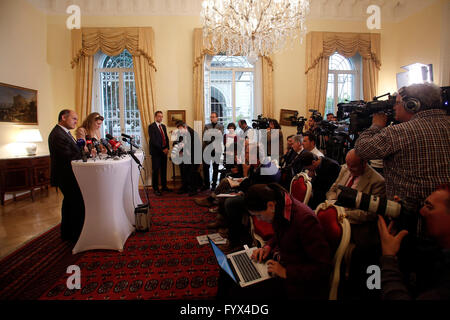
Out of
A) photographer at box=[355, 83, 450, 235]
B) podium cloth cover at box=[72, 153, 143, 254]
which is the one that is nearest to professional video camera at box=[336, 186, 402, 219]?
photographer at box=[355, 83, 450, 235]

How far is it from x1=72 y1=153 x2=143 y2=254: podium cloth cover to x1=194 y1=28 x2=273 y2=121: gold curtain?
337 cm

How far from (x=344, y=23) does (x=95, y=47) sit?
633cm

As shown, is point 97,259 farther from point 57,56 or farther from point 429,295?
point 57,56

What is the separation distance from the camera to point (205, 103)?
5914 millimetres

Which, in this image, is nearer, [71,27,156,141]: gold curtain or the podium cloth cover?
the podium cloth cover

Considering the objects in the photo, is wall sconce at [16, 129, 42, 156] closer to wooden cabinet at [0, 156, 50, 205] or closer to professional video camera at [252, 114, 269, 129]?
wooden cabinet at [0, 156, 50, 205]

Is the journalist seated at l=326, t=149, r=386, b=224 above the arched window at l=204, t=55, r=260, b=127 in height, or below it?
below

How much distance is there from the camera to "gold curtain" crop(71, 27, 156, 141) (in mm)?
5391

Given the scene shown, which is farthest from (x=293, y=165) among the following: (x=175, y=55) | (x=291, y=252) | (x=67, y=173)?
(x=175, y=55)

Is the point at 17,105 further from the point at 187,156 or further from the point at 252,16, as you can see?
the point at 252,16

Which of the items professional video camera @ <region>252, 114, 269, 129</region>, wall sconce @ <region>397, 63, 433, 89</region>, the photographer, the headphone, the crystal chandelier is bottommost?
the photographer

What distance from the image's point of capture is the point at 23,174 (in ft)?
14.3

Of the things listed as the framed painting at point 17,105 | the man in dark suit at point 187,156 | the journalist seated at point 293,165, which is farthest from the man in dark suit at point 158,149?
the journalist seated at point 293,165

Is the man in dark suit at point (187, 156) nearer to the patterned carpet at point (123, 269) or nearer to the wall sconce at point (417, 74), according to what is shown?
the patterned carpet at point (123, 269)
